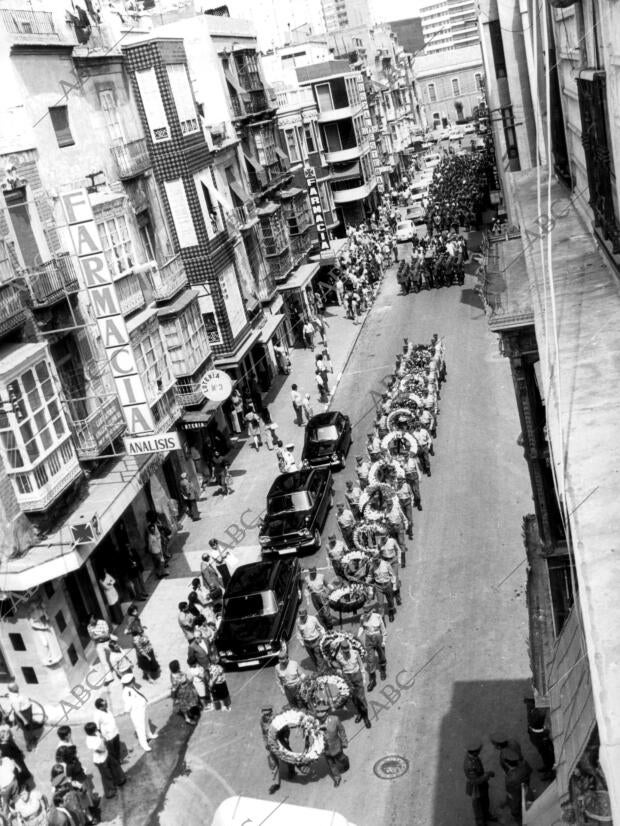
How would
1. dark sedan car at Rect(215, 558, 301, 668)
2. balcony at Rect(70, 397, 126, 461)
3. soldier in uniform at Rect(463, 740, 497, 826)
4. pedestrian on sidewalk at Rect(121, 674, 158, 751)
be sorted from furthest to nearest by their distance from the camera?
balcony at Rect(70, 397, 126, 461) < dark sedan car at Rect(215, 558, 301, 668) < pedestrian on sidewalk at Rect(121, 674, 158, 751) < soldier in uniform at Rect(463, 740, 497, 826)

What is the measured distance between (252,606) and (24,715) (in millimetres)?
5498

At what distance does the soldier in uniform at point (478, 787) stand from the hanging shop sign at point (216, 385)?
679 inches

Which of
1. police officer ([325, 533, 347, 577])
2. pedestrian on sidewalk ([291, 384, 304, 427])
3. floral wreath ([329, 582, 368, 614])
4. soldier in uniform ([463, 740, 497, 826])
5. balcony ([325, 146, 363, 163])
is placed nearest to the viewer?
soldier in uniform ([463, 740, 497, 826])

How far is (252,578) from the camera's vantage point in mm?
22250

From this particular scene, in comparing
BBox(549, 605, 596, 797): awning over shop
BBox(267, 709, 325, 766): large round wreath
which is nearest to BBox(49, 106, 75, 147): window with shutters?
BBox(267, 709, 325, 766): large round wreath

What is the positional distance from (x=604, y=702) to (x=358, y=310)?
4819 cm

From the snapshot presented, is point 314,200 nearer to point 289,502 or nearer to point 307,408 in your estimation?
point 307,408

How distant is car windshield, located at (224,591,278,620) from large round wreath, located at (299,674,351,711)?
4.05 m

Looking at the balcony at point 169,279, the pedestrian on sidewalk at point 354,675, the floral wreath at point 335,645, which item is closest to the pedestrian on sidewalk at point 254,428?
the balcony at point 169,279

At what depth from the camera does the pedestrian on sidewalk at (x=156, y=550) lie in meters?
26.6

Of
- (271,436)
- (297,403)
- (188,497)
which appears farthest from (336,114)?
(188,497)

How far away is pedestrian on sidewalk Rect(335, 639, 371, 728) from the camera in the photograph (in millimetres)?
17250

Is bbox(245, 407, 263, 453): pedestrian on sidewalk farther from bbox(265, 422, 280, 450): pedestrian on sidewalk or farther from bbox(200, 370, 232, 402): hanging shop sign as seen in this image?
bbox(200, 370, 232, 402): hanging shop sign

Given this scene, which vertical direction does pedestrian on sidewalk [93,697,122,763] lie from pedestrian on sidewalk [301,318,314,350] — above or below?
above
